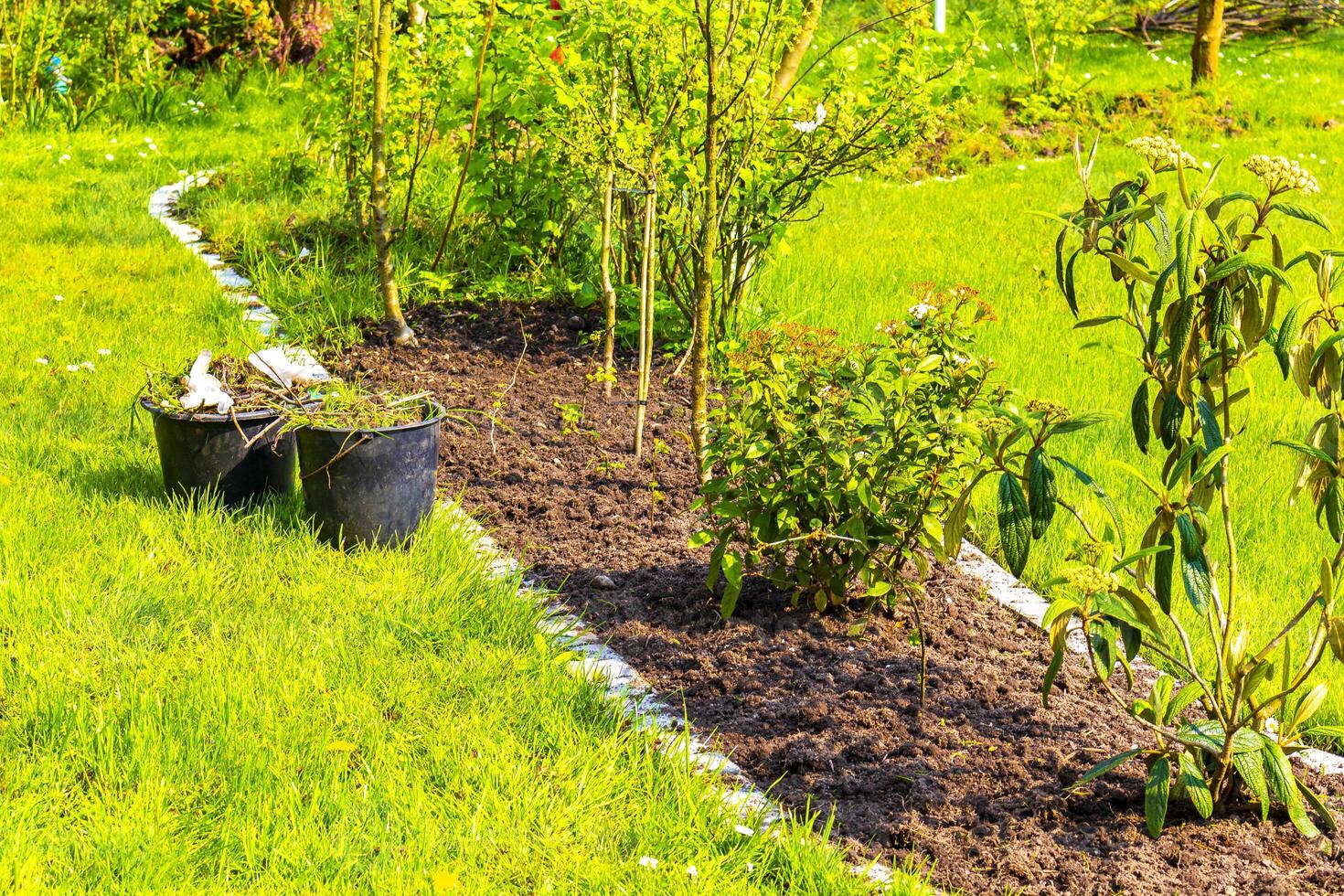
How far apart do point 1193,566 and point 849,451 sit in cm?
110

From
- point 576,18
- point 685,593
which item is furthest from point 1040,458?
point 576,18

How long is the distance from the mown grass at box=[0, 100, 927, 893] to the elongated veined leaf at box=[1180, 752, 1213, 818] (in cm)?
61

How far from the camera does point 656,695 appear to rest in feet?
10.8

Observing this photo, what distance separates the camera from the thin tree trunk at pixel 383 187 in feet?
16.7

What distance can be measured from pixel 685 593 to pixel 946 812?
48.2 inches

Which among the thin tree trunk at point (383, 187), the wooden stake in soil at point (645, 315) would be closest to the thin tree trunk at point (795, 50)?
the wooden stake in soil at point (645, 315)

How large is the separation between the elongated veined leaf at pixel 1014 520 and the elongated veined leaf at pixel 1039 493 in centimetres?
1

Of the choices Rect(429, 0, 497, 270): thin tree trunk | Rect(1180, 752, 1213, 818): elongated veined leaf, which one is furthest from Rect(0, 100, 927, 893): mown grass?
Rect(429, 0, 497, 270): thin tree trunk

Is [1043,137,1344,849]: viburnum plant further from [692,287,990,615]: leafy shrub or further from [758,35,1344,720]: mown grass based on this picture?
[692,287,990,615]: leafy shrub

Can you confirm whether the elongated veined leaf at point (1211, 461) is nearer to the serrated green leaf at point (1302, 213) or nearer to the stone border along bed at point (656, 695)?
the serrated green leaf at point (1302, 213)

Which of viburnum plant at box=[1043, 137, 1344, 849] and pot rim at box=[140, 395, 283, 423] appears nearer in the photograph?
viburnum plant at box=[1043, 137, 1344, 849]

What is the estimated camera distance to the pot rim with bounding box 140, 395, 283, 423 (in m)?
4.02

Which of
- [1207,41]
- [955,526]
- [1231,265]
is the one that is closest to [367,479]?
[955,526]

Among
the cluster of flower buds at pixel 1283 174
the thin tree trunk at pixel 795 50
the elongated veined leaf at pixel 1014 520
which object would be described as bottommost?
the elongated veined leaf at pixel 1014 520
